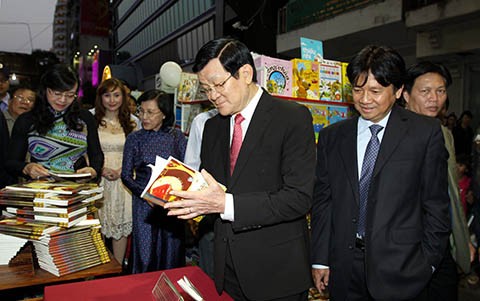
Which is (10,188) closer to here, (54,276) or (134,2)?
(54,276)

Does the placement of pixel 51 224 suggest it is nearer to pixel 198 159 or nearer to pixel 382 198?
pixel 198 159

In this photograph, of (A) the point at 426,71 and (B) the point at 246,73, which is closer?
(B) the point at 246,73

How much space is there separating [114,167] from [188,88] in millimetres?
1599

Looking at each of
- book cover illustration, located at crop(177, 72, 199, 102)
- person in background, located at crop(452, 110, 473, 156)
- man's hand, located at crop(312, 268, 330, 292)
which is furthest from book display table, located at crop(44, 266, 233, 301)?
person in background, located at crop(452, 110, 473, 156)

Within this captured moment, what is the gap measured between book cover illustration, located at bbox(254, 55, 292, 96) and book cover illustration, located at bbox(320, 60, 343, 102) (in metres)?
0.35

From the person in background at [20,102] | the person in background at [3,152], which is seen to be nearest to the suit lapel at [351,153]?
the person in background at [3,152]

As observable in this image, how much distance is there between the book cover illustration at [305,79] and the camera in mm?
→ 3280

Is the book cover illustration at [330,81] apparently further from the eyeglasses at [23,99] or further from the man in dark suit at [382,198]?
the eyeglasses at [23,99]

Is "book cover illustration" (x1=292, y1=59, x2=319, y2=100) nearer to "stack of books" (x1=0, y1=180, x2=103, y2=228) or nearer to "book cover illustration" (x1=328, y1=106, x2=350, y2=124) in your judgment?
"book cover illustration" (x1=328, y1=106, x2=350, y2=124)

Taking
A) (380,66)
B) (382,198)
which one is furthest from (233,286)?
(380,66)

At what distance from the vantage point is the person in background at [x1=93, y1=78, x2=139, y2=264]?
3621 millimetres

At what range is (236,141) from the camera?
1604mm

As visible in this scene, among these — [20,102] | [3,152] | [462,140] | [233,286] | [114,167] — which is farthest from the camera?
[462,140]

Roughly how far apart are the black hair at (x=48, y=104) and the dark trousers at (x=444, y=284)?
233 centimetres
